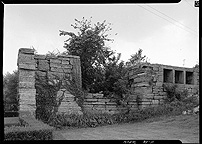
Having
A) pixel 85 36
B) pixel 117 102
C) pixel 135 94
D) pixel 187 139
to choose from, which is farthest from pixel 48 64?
pixel 187 139

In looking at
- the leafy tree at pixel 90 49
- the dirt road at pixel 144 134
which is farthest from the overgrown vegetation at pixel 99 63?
the dirt road at pixel 144 134

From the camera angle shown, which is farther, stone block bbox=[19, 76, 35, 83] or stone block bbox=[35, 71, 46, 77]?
stone block bbox=[35, 71, 46, 77]

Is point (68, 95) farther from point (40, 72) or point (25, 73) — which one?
point (25, 73)

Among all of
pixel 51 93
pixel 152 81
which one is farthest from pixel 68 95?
pixel 152 81

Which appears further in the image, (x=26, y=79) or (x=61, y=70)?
(x=61, y=70)

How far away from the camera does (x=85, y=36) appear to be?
5.01 metres

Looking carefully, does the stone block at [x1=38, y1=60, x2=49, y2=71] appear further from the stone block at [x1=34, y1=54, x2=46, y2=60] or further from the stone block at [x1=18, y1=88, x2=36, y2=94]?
the stone block at [x1=18, y1=88, x2=36, y2=94]

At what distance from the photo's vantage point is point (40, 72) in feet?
16.6

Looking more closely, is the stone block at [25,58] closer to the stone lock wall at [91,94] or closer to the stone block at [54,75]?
the stone lock wall at [91,94]

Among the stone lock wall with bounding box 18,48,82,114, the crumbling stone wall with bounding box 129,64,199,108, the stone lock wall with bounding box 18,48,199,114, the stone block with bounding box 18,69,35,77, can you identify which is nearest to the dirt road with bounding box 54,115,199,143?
the stone lock wall with bounding box 18,48,199,114

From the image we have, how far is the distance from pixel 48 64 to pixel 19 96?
1.03 meters

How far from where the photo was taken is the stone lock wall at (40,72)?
4535 millimetres

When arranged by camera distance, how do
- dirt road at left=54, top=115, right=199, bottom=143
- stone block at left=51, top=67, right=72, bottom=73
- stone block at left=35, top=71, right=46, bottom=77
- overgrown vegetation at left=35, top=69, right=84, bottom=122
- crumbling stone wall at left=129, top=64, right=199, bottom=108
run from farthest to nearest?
crumbling stone wall at left=129, top=64, right=199, bottom=108
stone block at left=51, top=67, right=72, bottom=73
stone block at left=35, top=71, right=46, bottom=77
overgrown vegetation at left=35, top=69, right=84, bottom=122
dirt road at left=54, top=115, right=199, bottom=143

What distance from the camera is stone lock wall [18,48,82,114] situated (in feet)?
14.9
